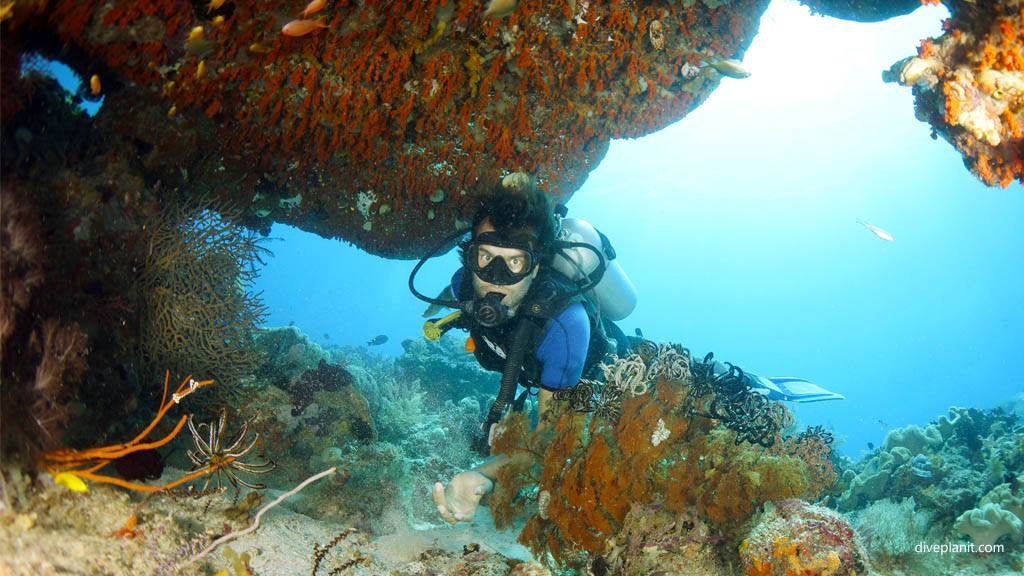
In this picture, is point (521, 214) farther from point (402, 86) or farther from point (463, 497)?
point (463, 497)

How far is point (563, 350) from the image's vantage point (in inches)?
151

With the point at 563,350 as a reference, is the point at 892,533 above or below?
below

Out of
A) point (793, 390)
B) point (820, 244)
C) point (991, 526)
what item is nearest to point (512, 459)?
point (991, 526)

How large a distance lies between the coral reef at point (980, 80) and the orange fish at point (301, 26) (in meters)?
4.13

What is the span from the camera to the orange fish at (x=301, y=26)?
3.12m

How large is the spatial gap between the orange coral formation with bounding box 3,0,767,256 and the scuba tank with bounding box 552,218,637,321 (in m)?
0.76

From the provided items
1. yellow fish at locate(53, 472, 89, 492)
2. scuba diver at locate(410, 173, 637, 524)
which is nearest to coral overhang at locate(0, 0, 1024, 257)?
scuba diver at locate(410, 173, 637, 524)

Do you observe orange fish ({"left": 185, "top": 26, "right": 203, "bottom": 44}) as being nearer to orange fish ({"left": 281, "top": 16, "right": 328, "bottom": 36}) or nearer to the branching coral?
orange fish ({"left": 281, "top": 16, "right": 328, "bottom": 36})

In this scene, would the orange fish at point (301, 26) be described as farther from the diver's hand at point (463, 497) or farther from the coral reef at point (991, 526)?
the coral reef at point (991, 526)

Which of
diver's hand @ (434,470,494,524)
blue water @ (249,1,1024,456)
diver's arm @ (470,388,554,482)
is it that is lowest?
diver's hand @ (434,470,494,524)

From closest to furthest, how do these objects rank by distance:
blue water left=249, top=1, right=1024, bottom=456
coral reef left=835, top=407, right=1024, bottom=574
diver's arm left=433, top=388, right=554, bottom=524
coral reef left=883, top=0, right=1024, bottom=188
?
coral reef left=883, top=0, right=1024, bottom=188, diver's arm left=433, top=388, right=554, bottom=524, coral reef left=835, top=407, right=1024, bottom=574, blue water left=249, top=1, right=1024, bottom=456

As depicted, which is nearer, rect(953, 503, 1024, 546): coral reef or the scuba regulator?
the scuba regulator

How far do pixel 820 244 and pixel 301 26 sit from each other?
89222 millimetres

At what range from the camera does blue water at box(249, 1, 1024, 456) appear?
130ft
